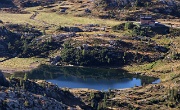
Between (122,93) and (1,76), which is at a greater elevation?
(1,76)

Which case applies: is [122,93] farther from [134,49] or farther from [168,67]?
[134,49]

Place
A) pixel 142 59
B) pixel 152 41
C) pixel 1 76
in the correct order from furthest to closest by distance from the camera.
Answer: pixel 152 41 < pixel 142 59 < pixel 1 76

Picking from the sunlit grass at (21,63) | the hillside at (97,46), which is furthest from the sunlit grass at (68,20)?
the sunlit grass at (21,63)

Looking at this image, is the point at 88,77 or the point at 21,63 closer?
the point at 88,77

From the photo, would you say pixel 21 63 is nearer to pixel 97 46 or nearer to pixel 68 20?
pixel 97 46

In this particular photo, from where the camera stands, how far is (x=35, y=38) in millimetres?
142500

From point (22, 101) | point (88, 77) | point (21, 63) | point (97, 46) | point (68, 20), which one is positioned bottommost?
point (88, 77)

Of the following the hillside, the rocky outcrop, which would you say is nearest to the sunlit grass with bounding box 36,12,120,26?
the hillside

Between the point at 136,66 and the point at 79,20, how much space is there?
45.4m

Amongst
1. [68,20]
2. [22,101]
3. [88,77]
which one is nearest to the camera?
[22,101]

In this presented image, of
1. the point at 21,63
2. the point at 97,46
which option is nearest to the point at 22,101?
the point at 21,63

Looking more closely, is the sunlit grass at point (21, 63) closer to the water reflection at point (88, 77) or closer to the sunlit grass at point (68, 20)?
the water reflection at point (88, 77)

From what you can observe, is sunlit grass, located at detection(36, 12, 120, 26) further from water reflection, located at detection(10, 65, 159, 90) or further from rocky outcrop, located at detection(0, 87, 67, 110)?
rocky outcrop, located at detection(0, 87, 67, 110)

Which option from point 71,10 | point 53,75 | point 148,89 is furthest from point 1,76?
point 71,10
